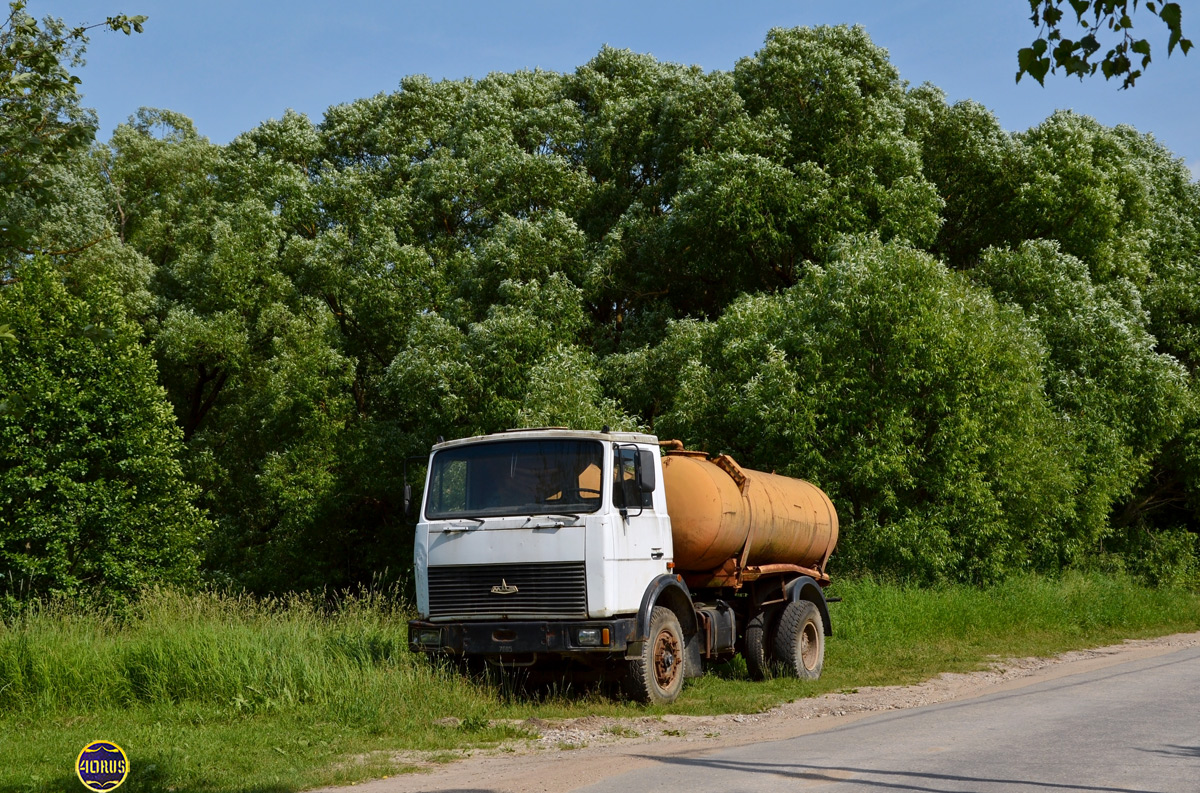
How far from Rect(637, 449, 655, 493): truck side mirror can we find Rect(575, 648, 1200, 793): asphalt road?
9.96 feet

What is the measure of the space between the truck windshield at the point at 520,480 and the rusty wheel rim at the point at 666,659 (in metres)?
1.83

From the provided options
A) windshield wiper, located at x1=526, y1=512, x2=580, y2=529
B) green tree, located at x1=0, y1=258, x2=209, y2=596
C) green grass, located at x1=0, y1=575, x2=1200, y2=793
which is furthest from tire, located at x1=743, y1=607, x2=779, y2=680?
green tree, located at x1=0, y1=258, x2=209, y2=596

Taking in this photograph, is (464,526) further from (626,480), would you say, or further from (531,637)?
(626,480)

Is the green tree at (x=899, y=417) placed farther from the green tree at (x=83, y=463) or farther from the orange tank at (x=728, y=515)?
the green tree at (x=83, y=463)

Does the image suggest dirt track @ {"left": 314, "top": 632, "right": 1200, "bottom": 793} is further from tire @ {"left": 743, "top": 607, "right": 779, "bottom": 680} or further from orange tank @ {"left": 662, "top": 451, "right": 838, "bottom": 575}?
orange tank @ {"left": 662, "top": 451, "right": 838, "bottom": 575}

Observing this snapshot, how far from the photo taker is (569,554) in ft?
35.7

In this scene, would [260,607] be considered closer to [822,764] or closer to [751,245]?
[822,764]

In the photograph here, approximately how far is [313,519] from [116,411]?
235 inches

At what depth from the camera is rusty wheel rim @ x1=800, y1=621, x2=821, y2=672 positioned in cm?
1459

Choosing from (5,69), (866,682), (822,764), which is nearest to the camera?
(822,764)

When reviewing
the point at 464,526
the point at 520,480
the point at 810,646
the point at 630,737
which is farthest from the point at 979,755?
the point at 810,646

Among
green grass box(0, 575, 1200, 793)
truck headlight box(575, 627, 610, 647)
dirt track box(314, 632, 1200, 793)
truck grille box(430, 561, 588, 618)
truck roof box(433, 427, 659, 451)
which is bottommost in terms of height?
dirt track box(314, 632, 1200, 793)

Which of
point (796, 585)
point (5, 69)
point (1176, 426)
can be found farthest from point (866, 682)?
point (1176, 426)

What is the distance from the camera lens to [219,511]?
111ft
